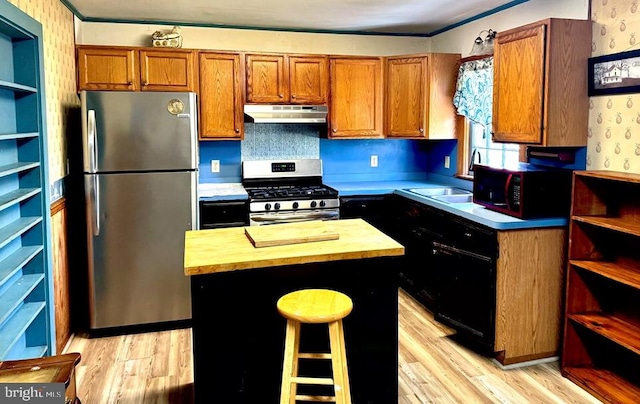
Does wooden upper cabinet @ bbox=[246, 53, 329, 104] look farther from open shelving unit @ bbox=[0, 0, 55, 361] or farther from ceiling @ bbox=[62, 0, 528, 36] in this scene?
open shelving unit @ bbox=[0, 0, 55, 361]

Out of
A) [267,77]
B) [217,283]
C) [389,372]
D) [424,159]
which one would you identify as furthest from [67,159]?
[424,159]

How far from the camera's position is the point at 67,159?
366cm

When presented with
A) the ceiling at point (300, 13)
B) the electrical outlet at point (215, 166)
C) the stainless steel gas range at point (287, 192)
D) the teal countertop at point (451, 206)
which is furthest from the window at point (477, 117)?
the electrical outlet at point (215, 166)

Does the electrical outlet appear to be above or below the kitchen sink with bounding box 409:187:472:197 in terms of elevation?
above

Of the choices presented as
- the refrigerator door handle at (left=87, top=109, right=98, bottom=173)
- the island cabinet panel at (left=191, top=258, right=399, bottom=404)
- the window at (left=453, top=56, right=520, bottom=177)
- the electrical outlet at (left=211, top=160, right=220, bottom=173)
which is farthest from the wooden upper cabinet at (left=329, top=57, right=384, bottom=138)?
the island cabinet panel at (left=191, top=258, right=399, bottom=404)

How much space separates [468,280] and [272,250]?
1.61 metres

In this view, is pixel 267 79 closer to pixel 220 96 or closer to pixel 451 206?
pixel 220 96

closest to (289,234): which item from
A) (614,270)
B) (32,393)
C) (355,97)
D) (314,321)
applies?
(314,321)

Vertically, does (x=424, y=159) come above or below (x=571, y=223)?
above

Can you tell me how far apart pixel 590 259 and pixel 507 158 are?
124 cm

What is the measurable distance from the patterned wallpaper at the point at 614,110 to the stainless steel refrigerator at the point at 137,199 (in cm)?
263

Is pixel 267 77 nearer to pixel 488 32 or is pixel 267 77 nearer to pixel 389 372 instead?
pixel 488 32

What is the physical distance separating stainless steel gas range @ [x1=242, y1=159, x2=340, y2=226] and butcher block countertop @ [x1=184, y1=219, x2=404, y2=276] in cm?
145

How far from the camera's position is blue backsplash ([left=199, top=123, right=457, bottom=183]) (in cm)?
461
